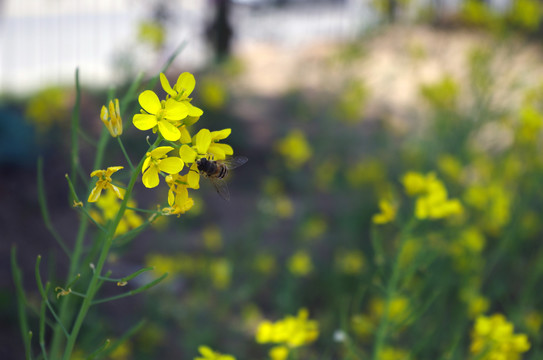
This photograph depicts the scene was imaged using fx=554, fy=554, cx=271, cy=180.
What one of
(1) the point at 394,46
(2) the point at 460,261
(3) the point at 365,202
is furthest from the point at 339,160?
(1) the point at 394,46

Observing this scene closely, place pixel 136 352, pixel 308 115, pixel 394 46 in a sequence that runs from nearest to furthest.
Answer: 1. pixel 136 352
2. pixel 308 115
3. pixel 394 46

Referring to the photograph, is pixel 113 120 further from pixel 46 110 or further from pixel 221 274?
pixel 46 110

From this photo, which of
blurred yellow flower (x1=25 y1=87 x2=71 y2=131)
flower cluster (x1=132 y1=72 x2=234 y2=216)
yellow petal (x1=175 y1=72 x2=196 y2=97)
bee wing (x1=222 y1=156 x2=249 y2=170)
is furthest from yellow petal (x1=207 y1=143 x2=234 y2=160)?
blurred yellow flower (x1=25 y1=87 x2=71 y2=131)

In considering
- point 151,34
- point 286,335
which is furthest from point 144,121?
point 151,34

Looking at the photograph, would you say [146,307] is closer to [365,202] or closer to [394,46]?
[365,202]

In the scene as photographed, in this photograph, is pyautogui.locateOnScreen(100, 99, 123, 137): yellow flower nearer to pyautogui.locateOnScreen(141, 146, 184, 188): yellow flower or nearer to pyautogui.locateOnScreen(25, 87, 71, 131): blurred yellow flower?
pyautogui.locateOnScreen(141, 146, 184, 188): yellow flower
